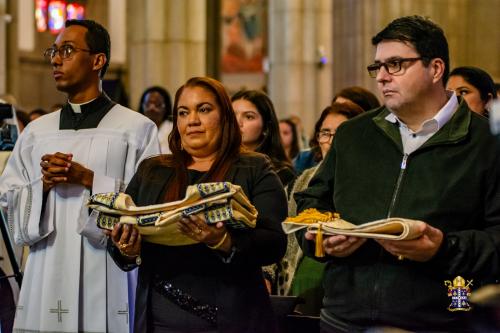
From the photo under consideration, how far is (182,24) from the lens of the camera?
1900cm

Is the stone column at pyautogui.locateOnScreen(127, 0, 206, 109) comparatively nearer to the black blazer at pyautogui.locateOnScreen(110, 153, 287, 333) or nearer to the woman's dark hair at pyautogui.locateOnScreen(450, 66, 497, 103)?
the woman's dark hair at pyautogui.locateOnScreen(450, 66, 497, 103)

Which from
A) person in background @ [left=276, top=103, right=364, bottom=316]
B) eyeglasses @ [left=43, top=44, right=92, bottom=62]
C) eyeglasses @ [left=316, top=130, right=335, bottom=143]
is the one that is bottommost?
person in background @ [left=276, top=103, right=364, bottom=316]

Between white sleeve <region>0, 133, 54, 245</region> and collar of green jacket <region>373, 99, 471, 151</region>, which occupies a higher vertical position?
collar of green jacket <region>373, 99, 471, 151</region>

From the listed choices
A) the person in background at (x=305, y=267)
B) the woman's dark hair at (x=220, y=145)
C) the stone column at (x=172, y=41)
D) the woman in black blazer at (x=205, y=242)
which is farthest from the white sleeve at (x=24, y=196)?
the stone column at (x=172, y=41)

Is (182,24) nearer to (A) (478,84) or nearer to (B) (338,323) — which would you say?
(A) (478,84)

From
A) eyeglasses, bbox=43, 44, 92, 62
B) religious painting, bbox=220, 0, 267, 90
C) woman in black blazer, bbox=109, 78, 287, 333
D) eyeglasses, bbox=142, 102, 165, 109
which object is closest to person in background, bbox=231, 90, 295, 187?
eyeglasses, bbox=43, 44, 92, 62

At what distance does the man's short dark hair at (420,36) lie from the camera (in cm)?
484

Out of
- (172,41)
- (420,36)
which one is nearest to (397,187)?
(420,36)

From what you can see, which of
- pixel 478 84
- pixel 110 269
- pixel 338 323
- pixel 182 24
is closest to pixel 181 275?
pixel 338 323

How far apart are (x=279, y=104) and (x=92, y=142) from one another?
17516 mm

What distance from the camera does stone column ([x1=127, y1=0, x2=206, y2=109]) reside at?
1900 centimetres

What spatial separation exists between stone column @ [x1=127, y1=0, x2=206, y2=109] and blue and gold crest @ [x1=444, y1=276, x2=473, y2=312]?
14357mm

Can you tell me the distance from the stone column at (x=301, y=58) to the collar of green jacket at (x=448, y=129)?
59.9 ft

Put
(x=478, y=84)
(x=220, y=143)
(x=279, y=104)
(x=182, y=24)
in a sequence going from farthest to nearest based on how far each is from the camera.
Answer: (x=279, y=104) < (x=182, y=24) < (x=478, y=84) < (x=220, y=143)
